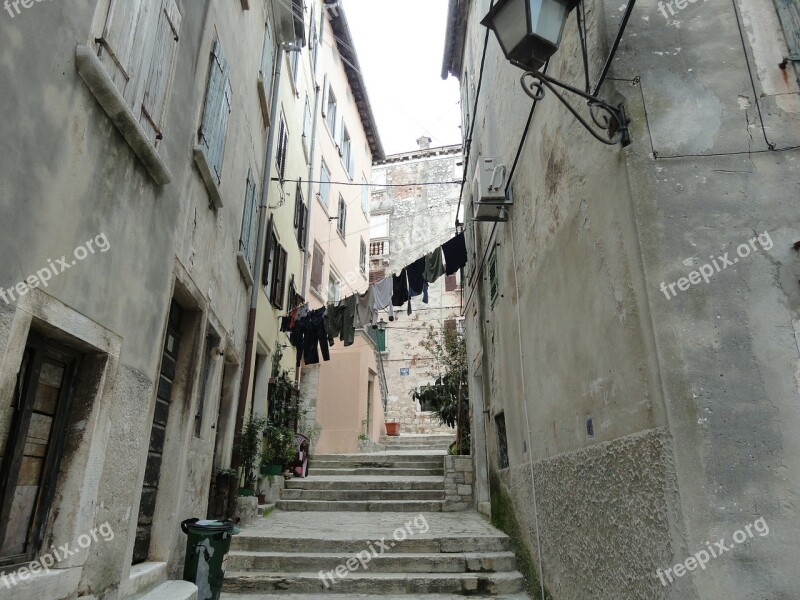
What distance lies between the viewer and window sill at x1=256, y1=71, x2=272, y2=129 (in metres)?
8.65

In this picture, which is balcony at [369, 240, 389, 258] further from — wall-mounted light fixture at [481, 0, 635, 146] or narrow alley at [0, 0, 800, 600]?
wall-mounted light fixture at [481, 0, 635, 146]

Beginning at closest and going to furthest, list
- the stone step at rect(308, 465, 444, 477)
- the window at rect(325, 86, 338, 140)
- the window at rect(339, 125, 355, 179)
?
the stone step at rect(308, 465, 444, 477), the window at rect(325, 86, 338, 140), the window at rect(339, 125, 355, 179)

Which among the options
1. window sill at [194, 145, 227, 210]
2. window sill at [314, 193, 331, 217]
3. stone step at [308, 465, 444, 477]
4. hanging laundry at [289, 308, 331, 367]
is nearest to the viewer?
window sill at [194, 145, 227, 210]

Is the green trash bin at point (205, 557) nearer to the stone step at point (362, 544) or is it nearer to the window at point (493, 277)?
the stone step at point (362, 544)

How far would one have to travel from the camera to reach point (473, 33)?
34.1ft

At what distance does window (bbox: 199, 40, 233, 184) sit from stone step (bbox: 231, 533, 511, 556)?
4310 mm

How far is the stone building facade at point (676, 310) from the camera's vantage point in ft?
9.11

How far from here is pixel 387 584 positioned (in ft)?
19.2

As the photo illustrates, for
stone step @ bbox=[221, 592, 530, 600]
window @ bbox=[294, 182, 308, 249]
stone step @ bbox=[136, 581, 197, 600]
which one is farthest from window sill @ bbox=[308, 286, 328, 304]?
stone step @ bbox=[136, 581, 197, 600]

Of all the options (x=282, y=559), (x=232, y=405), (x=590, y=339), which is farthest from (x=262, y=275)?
(x=590, y=339)

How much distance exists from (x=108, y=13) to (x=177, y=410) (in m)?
3.48

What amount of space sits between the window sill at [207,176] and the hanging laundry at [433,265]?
176 inches

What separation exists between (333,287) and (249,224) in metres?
9.49

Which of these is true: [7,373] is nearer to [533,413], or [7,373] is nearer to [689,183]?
[689,183]
